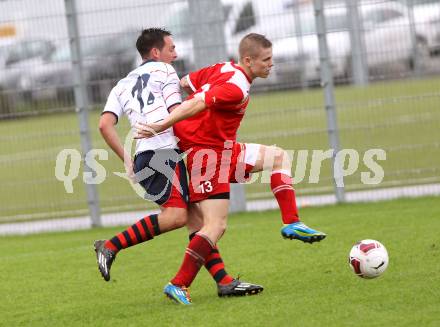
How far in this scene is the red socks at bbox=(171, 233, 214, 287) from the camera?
7422 millimetres

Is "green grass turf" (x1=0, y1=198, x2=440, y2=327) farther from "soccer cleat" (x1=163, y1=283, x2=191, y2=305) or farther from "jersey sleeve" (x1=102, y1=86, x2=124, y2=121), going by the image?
"jersey sleeve" (x1=102, y1=86, x2=124, y2=121)

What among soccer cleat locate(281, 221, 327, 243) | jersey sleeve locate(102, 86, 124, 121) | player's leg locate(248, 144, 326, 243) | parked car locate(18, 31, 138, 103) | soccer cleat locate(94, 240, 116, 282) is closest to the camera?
soccer cleat locate(281, 221, 327, 243)

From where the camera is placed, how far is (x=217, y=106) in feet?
24.0

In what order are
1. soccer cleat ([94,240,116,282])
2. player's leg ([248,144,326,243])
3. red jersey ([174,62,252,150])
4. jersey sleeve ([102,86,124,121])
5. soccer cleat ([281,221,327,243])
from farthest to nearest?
jersey sleeve ([102,86,124,121]) → player's leg ([248,144,326,243]) → soccer cleat ([94,240,116,282]) → soccer cleat ([281,221,327,243]) → red jersey ([174,62,252,150])

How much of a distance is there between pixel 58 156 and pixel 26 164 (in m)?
0.79

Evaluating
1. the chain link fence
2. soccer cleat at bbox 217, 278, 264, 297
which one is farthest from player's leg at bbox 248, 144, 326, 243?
the chain link fence

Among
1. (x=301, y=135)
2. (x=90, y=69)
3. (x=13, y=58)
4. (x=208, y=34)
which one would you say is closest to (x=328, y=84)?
(x=301, y=135)

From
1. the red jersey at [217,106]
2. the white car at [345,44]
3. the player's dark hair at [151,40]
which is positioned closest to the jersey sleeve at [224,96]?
the red jersey at [217,106]

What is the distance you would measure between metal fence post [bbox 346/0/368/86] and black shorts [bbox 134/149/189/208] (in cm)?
601

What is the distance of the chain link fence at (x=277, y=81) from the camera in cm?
1323

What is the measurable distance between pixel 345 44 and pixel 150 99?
6.10m

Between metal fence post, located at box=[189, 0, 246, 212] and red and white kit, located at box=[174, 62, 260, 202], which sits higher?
metal fence post, located at box=[189, 0, 246, 212]

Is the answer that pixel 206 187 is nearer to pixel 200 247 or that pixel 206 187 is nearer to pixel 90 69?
pixel 200 247

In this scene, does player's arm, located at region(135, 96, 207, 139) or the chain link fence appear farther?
the chain link fence
